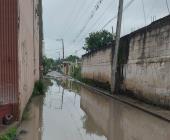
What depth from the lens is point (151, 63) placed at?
18422mm

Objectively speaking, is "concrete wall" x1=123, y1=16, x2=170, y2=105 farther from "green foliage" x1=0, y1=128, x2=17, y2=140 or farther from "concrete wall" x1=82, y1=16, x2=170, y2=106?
"green foliage" x1=0, y1=128, x2=17, y2=140

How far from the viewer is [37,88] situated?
25.0 meters

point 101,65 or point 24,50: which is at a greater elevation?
point 24,50

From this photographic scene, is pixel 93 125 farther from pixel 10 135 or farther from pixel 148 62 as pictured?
pixel 148 62

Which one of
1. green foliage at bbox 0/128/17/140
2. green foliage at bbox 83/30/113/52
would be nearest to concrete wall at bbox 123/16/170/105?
green foliage at bbox 0/128/17/140

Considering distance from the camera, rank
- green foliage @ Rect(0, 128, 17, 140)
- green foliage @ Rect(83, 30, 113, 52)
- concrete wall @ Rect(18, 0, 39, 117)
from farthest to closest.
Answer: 1. green foliage @ Rect(83, 30, 113, 52)
2. concrete wall @ Rect(18, 0, 39, 117)
3. green foliage @ Rect(0, 128, 17, 140)

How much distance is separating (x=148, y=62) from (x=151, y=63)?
523 millimetres

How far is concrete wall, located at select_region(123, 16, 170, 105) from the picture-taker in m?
16.5

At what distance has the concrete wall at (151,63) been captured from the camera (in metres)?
16.5

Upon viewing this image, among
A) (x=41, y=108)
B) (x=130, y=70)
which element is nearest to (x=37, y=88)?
(x=130, y=70)

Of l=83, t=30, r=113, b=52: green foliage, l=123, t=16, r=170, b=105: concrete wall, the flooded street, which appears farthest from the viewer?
l=83, t=30, r=113, b=52: green foliage

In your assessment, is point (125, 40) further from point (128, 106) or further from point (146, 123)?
point (146, 123)

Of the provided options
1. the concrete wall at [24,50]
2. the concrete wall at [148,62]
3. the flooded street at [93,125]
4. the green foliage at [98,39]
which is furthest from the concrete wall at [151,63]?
the green foliage at [98,39]

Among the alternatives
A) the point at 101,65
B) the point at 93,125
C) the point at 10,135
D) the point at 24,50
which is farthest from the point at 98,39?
the point at 10,135
